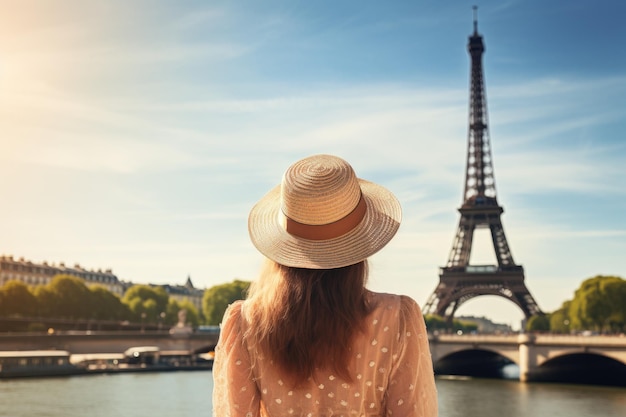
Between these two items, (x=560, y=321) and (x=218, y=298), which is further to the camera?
(x=218, y=298)

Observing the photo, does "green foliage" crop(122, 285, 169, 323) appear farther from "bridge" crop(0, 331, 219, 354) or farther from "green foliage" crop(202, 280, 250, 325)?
"bridge" crop(0, 331, 219, 354)

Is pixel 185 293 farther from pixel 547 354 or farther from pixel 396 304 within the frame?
pixel 396 304

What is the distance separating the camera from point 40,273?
268 ft

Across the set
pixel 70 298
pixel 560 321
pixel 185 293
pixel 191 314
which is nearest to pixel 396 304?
pixel 70 298

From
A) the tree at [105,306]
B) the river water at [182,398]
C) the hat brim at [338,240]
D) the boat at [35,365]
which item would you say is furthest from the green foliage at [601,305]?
the hat brim at [338,240]

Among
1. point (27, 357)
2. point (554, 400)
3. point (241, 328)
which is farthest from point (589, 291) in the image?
point (241, 328)

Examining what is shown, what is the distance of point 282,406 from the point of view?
226cm

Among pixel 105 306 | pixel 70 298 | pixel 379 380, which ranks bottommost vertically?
pixel 379 380

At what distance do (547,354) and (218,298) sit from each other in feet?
125

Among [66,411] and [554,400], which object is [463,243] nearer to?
[554,400]

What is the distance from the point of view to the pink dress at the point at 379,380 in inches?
87.0

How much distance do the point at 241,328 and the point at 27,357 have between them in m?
43.2

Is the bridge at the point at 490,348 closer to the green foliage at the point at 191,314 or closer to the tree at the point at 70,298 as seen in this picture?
the tree at the point at 70,298

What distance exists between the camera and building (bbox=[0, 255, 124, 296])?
77.1 metres
